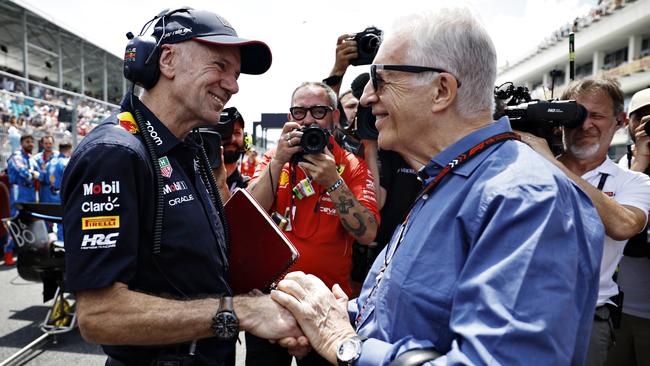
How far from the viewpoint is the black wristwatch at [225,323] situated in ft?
4.63

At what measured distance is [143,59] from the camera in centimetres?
162

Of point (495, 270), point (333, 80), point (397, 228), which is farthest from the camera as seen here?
point (333, 80)

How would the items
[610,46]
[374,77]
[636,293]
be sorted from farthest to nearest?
[610,46], [636,293], [374,77]

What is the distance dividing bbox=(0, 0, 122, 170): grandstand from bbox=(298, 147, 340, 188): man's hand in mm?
7595

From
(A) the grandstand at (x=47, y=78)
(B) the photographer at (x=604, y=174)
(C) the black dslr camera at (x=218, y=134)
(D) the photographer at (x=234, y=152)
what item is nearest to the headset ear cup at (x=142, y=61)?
(C) the black dslr camera at (x=218, y=134)

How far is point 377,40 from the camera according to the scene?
109 inches

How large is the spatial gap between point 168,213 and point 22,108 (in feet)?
28.3

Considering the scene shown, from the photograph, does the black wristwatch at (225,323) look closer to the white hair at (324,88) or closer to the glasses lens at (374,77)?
the glasses lens at (374,77)

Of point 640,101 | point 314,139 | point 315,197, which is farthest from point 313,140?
point 640,101

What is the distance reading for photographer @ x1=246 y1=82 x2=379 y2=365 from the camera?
2453 mm

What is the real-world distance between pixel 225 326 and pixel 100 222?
0.53 metres

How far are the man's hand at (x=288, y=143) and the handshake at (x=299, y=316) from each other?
3.64ft

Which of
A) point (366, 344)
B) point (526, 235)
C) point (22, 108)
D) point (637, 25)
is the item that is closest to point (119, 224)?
point (366, 344)

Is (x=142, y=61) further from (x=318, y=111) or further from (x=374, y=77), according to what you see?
(x=318, y=111)
